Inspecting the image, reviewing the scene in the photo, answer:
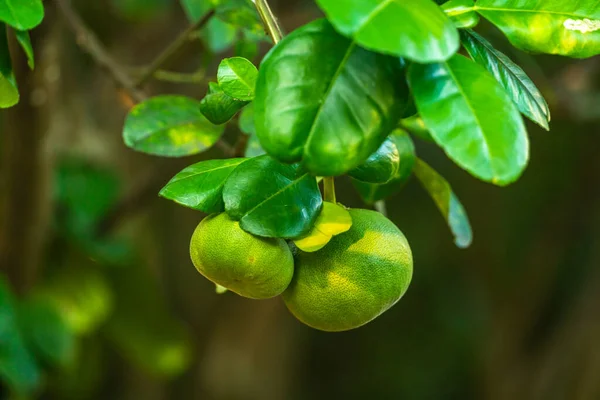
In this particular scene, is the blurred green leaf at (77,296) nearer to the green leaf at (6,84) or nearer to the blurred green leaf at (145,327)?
the blurred green leaf at (145,327)

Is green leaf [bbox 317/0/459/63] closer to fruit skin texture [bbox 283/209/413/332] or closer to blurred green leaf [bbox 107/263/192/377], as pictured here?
fruit skin texture [bbox 283/209/413/332]

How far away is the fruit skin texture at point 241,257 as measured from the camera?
16.7 inches

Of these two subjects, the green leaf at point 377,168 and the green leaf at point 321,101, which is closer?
the green leaf at point 321,101

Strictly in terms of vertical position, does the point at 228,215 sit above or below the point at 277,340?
above

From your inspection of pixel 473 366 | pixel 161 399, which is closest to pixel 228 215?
pixel 161 399

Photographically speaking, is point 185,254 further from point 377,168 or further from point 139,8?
point 377,168

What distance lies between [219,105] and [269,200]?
0.08 meters

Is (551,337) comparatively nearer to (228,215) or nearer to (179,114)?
(179,114)

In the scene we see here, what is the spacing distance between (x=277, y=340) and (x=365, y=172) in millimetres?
1928

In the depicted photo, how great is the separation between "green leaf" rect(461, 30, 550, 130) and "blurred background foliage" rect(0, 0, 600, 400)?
13.5 inches

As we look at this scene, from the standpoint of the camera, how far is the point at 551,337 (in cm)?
217

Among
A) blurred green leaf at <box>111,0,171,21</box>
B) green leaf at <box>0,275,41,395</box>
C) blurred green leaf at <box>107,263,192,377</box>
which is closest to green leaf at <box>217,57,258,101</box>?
green leaf at <box>0,275,41,395</box>

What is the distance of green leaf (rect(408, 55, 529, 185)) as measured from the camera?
1.07ft

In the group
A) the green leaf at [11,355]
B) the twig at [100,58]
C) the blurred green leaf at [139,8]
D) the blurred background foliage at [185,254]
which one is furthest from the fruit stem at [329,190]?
the blurred green leaf at [139,8]
